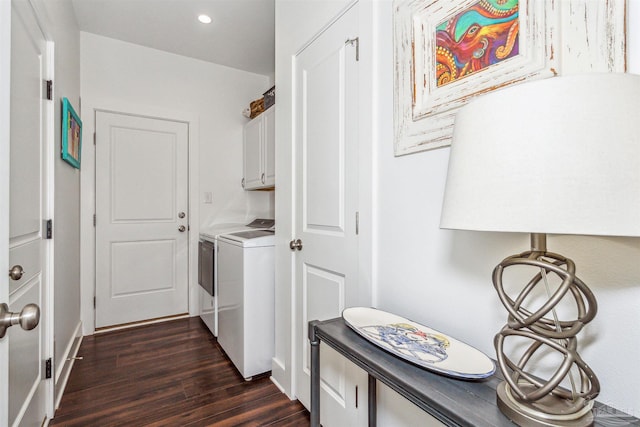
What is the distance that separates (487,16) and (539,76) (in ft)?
0.83

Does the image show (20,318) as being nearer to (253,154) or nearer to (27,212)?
(27,212)

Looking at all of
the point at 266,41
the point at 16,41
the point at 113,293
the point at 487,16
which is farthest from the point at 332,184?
the point at 113,293

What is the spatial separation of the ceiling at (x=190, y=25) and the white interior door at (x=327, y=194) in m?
1.16

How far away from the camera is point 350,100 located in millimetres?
1388

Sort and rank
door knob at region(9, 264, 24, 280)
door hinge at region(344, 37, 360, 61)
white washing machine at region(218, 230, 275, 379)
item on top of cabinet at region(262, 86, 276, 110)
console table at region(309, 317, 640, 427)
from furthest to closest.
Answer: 1. item on top of cabinet at region(262, 86, 276, 110)
2. white washing machine at region(218, 230, 275, 379)
3. door hinge at region(344, 37, 360, 61)
4. door knob at region(9, 264, 24, 280)
5. console table at region(309, 317, 640, 427)

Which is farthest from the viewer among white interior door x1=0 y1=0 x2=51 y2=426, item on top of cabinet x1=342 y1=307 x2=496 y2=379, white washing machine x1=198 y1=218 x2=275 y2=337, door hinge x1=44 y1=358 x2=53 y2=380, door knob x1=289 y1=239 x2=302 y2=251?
white washing machine x1=198 y1=218 x2=275 y2=337

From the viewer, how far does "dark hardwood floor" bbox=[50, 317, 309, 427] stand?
1.68 meters

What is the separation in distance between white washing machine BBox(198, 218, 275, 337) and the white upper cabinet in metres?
0.43

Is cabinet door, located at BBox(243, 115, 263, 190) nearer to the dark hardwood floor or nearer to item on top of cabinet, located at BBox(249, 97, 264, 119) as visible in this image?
item on top of cabinet, located at BBox(249, 97, 264, 119)

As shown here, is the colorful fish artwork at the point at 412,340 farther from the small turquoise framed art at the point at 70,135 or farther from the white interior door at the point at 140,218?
the white interior door at the point at 140,218

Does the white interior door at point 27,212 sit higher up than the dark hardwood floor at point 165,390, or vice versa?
the white interior door at point 27,212

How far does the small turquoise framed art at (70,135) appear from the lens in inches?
77.6

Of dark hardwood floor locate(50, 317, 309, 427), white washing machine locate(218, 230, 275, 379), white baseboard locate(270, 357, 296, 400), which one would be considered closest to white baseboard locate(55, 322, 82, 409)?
dark hardwood floor locate(50, 317, 309, 427)

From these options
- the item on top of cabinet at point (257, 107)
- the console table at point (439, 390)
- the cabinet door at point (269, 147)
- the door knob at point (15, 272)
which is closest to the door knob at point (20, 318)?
the door knob at point (15, 272)
